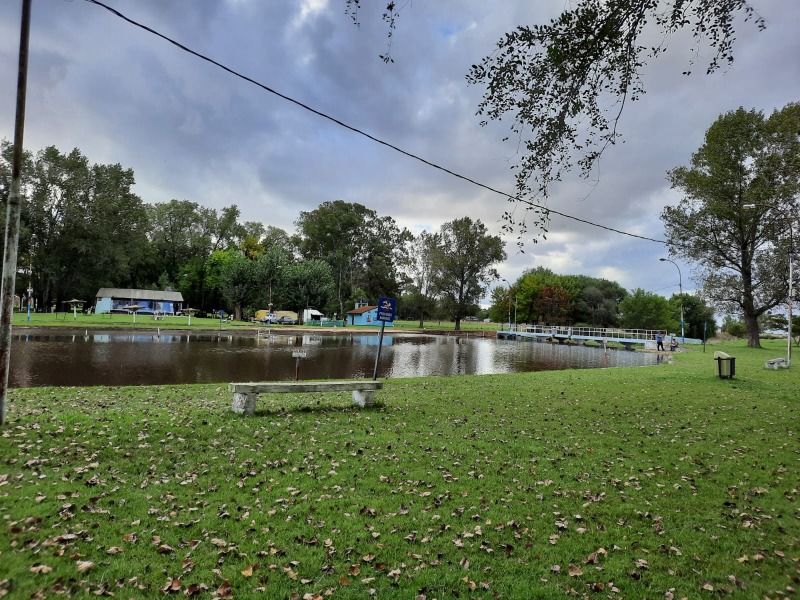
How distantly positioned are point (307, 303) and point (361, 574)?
211 ft

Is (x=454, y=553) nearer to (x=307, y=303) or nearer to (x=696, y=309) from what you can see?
(x=307, y=303)

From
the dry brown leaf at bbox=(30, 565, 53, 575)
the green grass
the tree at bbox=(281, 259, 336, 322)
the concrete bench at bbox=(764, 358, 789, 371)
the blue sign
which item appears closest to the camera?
the dry brown leaf at bbox=(30, 565, 53, 575)

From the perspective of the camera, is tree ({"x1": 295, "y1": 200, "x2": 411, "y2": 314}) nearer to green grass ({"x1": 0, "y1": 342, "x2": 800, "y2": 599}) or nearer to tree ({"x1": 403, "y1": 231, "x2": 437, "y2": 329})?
tree ({"x1": 403, "y1": 231, "x2": 437, "y2": 329})

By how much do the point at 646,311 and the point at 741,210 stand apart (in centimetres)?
5002

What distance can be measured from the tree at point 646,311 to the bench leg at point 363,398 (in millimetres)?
82573

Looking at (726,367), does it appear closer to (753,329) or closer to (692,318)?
(753,329)

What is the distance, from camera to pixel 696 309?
86688mm

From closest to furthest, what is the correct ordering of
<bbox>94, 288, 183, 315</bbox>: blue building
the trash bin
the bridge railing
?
the trash bin → the bridge railing → <bbox>94, 288, 183, 315</bbox>: blue building

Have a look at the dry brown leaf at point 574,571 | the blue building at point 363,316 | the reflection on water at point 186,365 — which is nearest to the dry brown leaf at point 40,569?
the dry brown leaf at point 574,571

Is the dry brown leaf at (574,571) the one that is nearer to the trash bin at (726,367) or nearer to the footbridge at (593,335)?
the trash bin at (726,367)

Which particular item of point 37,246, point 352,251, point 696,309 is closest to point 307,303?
point 352,251

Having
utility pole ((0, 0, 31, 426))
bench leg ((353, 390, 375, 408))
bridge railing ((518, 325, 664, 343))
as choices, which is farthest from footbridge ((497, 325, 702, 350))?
utility pole ((0, 0, 31, 426))

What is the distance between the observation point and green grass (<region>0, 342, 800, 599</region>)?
11.7 feet

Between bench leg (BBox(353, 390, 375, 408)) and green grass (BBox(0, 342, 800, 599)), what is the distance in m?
0.72
